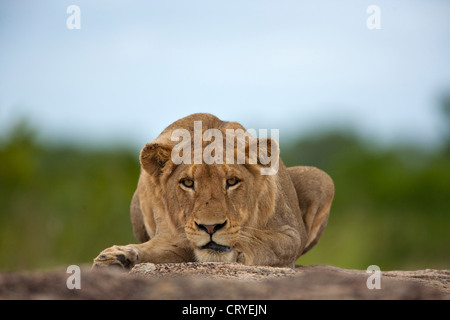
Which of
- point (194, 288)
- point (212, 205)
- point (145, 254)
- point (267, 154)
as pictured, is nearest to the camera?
point (194, 288)

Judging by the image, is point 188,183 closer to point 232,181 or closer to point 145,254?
point 232,181

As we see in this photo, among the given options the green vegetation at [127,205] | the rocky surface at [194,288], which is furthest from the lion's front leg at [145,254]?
the green vegetation at [127,205]

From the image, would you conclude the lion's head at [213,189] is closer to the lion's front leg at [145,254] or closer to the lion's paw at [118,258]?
the lion's front leg at [145,254]

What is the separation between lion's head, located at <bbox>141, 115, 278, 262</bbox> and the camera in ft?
22.5

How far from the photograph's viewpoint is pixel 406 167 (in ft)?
121

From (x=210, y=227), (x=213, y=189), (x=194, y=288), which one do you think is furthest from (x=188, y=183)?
(x=194, y=288)

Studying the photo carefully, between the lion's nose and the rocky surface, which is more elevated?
the lion's nose

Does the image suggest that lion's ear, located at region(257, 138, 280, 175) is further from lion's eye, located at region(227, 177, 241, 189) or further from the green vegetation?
the green vegetation

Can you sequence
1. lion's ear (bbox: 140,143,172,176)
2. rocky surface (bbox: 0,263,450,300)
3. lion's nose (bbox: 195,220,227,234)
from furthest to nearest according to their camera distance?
lion's ear (bbox: 140,143,172,176)
lion's nose (bbox: 195,220,227,234)
rocky surface (bbox: 0,263,450,300)

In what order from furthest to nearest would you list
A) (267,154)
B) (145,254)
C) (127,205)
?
(127,205) < (267,154) < (145,254)

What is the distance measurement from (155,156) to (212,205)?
109 centimetres

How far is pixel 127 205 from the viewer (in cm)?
2809

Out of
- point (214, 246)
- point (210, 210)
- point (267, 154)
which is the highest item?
point (267, 154)

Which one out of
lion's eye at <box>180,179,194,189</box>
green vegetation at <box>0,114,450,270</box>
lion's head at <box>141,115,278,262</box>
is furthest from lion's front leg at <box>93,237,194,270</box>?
green vegetation at <box>0,114,450,270</box>
